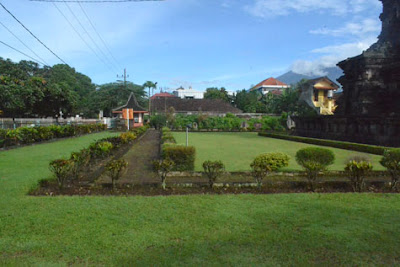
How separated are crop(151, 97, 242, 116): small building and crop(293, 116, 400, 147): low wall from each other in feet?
87.6

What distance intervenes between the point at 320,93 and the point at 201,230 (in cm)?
4567

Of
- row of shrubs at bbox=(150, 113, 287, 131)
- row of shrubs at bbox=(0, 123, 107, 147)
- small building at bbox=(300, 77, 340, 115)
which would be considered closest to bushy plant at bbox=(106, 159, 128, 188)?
row of shrubs at bbox=(0, 123, 107, 147)

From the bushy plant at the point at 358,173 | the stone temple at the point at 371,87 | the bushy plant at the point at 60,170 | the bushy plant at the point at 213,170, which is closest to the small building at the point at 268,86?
the stone temple at the point at 371,87

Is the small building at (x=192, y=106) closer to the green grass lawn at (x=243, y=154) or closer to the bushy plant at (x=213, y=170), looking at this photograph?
the green grass lawn at (x=243, y=154)

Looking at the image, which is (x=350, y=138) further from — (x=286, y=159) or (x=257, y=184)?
(x=257, y=184)

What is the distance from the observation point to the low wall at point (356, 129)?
1561 cm

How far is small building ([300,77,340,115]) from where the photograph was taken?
4247 cm

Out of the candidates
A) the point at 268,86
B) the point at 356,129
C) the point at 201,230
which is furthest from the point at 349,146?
the point at 268,86

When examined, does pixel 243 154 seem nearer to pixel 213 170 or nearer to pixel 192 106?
pixel 213 170

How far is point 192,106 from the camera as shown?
168 feet

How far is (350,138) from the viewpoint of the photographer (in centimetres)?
1873

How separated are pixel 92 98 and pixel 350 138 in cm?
4531

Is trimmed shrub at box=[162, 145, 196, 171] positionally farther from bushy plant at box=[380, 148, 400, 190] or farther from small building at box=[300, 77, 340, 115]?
small building at box=[300, 77, 340, 115]

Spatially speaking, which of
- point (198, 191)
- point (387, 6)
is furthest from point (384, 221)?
point (387, 6)
